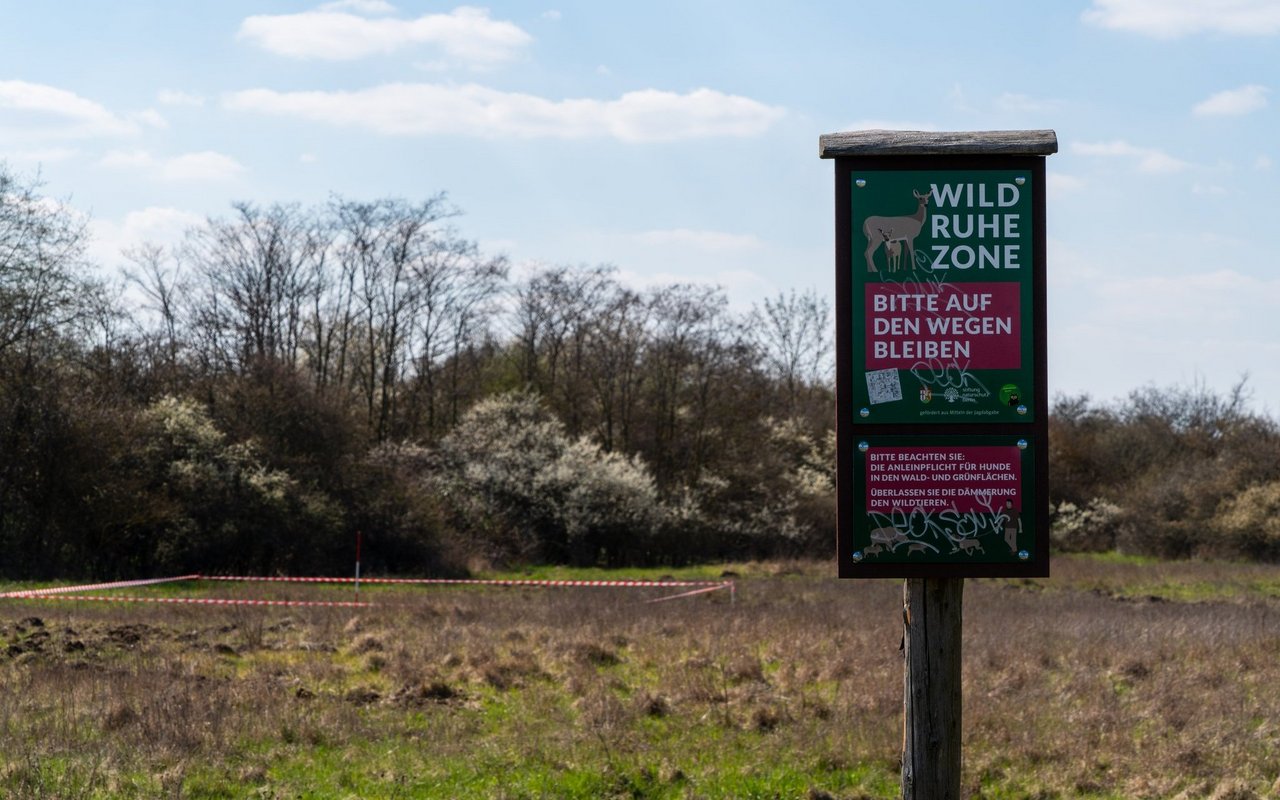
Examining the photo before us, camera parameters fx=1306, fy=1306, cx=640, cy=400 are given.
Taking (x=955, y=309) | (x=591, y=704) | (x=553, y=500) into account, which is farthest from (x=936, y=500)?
(x=553, y=500)

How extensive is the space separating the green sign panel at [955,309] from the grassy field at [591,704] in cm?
394

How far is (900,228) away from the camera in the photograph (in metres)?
5.52

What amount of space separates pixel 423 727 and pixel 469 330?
40.3 m

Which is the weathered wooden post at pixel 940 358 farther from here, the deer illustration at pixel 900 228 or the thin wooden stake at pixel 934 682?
the thin wooden stake at pixel 934 682

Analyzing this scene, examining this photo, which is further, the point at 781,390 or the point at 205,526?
the point at 781,390

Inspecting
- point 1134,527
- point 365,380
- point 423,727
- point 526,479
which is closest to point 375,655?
point 423,727

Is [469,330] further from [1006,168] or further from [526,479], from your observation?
[1006,168]

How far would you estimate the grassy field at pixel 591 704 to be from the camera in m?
8.61

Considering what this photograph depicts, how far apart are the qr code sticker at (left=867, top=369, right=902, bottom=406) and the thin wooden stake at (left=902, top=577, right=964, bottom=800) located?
33.4 inches

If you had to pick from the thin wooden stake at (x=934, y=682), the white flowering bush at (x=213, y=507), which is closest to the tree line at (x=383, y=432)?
the white flowering bush at (x=213, y=507)

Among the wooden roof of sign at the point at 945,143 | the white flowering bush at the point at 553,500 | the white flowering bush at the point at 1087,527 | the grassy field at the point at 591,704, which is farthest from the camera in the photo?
the white flowering bush at the point at 1087,527

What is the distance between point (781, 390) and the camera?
5672cm

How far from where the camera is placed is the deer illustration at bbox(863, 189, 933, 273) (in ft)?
18.1

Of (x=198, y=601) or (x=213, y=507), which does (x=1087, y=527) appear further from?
(x=198, y=601)
